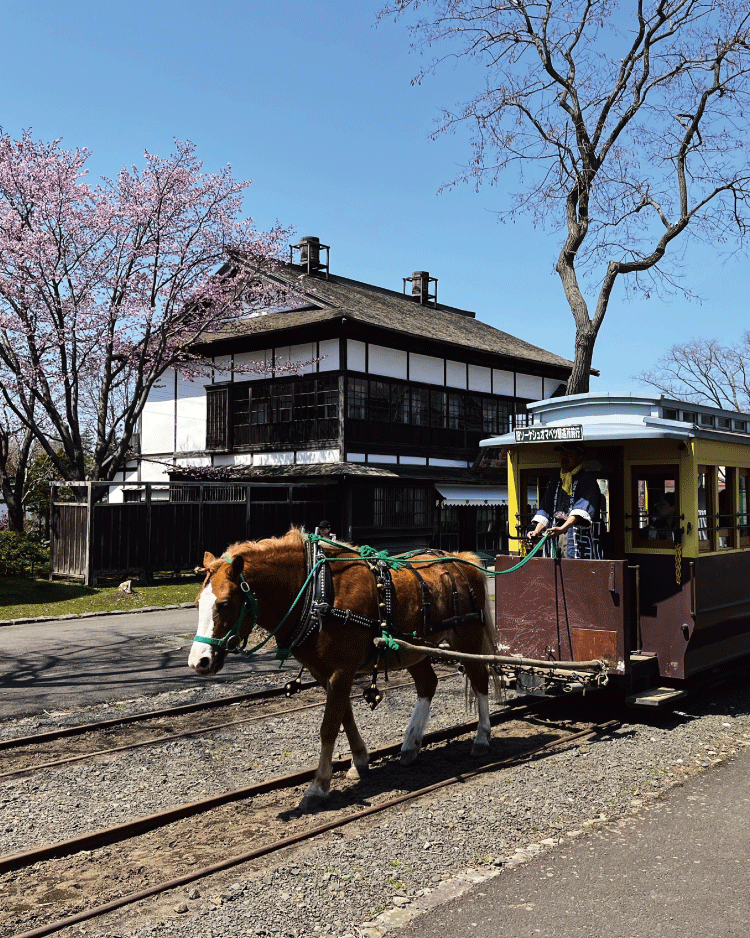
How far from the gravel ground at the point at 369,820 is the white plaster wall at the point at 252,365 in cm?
2073

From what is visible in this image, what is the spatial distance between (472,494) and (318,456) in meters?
6.59

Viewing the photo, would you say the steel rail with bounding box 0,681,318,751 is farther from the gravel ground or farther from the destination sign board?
the destination sign board

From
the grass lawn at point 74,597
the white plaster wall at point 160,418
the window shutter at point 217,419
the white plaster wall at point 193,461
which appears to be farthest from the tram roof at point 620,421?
the white plaster wall at point 160,418

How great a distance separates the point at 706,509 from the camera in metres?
9.04

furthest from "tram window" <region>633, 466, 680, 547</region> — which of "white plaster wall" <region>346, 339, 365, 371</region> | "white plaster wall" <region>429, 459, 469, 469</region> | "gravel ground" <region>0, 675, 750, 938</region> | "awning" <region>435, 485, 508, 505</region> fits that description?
"white plaster wall" <region>429, 459, 469, 469</region>

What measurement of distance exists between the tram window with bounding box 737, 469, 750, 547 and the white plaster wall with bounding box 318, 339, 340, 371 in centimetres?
1843

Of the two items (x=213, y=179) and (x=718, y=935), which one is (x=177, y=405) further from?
(x=718, y=935)

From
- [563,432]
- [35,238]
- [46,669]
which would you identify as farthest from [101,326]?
[563,432]

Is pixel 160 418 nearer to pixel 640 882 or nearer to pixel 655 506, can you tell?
pixel 655 506

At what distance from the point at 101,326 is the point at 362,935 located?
897 inches

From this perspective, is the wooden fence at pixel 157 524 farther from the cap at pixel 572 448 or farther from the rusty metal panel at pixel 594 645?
the rusty metal panel at pixel 594 645

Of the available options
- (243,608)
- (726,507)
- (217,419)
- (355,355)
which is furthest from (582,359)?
(217,419)

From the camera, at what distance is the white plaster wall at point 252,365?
29.2 metres

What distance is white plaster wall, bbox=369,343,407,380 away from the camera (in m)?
28.3
